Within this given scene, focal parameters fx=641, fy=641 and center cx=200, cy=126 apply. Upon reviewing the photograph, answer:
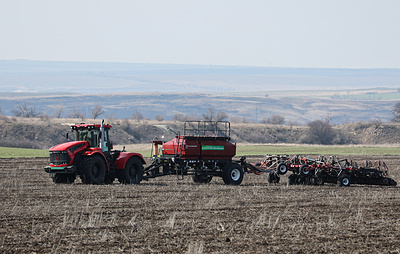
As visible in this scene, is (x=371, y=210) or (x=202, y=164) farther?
(x=202, y=164)

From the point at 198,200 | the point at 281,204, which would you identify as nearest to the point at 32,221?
the point at 198,200

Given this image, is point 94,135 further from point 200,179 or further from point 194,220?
point 194,220

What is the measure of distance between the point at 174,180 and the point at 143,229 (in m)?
14.8

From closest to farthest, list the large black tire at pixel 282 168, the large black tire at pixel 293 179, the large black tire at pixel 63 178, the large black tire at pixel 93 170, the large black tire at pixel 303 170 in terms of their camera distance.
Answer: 1. the large black tire at pixel 93 170
2. the large black tire at pixel 63 178
3. the large black tire at pixel 303 170
4. the large black tire at pixel 293 179
5. the large black tire at pixel 282 168

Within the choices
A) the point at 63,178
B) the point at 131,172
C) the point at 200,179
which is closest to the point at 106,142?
the point at 131,172

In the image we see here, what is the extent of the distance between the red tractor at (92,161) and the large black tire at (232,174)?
367 cm

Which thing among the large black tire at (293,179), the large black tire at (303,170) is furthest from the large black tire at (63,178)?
the large black tire at (303,170)

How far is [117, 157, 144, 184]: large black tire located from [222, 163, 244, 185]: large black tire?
3.63 m

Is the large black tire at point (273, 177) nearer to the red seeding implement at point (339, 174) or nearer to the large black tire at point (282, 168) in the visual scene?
the large black tire at point (282, 168)

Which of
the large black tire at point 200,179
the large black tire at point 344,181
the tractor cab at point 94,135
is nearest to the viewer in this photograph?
the tractor cab at point 94,135

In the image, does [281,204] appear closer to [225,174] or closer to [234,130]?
[225,174]

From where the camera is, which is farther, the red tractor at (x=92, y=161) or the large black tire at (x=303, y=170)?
the large black tire at (x=303, y=170)

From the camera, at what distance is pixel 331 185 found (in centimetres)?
2794

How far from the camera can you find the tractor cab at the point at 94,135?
25.9m
